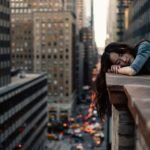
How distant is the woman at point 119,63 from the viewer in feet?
24.5

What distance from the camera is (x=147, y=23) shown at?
5869 cm

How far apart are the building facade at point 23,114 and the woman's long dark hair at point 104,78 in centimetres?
4427

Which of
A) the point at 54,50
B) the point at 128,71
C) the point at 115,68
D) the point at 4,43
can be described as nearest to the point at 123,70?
the point at 128,71

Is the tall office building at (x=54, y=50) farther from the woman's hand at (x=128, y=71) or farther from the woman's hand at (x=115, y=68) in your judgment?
A: the woman's hand at (x=128, y=71)

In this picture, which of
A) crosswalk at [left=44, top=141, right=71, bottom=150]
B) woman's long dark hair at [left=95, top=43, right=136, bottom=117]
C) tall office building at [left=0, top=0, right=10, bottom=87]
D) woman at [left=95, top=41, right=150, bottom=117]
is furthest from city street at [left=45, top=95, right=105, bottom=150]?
woman at [left=95, top=41, right=150, bottom=117]

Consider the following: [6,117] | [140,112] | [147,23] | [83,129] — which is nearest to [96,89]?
[140,112]

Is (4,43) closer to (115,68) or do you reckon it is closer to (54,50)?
(115,68)

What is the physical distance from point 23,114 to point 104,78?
190 ft

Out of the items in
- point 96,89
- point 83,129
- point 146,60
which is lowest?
point 83,129

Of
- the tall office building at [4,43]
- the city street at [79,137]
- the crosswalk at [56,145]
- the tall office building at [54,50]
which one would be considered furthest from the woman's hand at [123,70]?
the tall office building at [54,50]

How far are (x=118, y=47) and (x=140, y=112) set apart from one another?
4558 mm

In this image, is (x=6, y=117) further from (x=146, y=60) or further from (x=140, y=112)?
(x=140, y=112)

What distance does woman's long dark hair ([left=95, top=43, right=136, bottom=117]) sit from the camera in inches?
310

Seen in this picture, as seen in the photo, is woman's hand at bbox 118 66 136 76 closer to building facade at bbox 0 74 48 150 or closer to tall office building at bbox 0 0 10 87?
building facade at bbox 0 74 48 150
